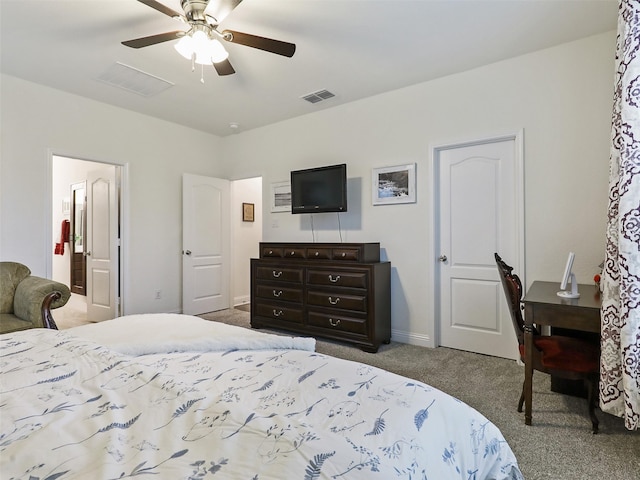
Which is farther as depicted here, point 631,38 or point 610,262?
point 610,262

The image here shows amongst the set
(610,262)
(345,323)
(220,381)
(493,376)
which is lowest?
(493,376)

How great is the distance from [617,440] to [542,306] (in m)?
0.78

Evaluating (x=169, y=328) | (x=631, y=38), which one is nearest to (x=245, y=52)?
(x=169, y=328)

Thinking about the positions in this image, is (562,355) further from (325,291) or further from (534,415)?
(325,291)

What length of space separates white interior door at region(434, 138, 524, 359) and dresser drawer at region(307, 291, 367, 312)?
84 cm

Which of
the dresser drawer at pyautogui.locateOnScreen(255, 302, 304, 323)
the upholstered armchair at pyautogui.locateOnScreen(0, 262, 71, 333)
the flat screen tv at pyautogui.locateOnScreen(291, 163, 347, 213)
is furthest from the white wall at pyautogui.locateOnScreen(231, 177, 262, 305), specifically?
the upholstered armchair at pyautogui.locateOnScreen(0, 262, 71, 333)

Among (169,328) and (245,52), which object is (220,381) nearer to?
(169,328)

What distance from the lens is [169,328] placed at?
5.74 ft

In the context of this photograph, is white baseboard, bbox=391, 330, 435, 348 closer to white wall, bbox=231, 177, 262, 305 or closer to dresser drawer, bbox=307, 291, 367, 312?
dresser drawer, bbox=307, 291, 367, 312

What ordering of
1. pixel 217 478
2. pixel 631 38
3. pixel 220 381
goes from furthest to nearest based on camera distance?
1. pixel 631 38
2. pixel 220 381
3. pixel 217 478

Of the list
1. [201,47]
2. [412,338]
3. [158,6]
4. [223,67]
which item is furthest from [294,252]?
[158,6]

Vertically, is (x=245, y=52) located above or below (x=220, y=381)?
above

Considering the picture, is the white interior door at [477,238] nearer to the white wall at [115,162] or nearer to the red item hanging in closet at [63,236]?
the white wall at [115,162]

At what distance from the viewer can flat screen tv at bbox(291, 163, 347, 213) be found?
12.5 feet
